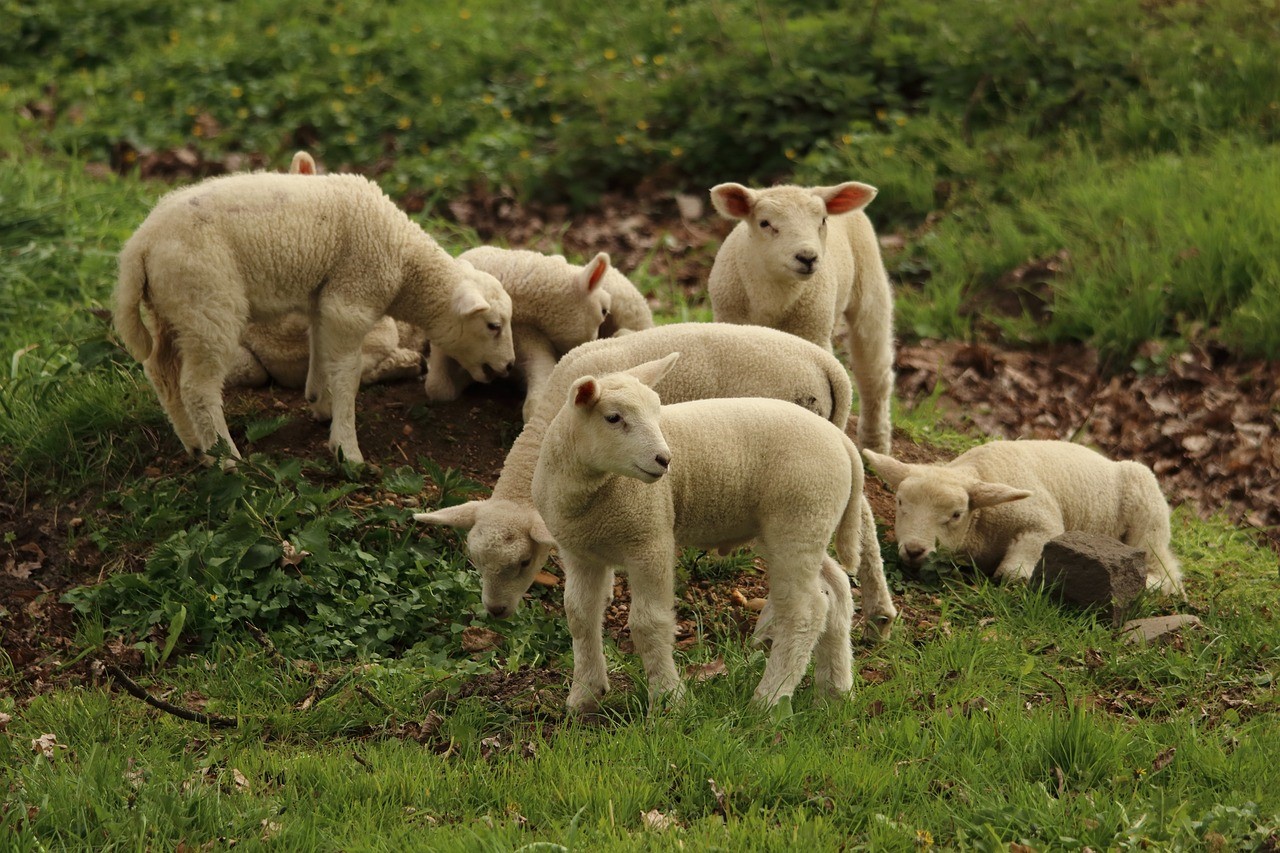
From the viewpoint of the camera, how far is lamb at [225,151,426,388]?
24.1 feet

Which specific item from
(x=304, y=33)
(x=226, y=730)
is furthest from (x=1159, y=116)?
(x=226, y=730)

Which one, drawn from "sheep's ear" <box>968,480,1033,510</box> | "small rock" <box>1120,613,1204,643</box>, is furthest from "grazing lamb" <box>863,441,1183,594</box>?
"small rock" <box>1120,613,1204,643</box>

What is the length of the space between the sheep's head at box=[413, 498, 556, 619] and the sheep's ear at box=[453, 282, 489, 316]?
1367mm

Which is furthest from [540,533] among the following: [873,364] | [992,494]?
[873,364]

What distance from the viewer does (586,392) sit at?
4.55 meters

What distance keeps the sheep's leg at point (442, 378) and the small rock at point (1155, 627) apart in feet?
11.0

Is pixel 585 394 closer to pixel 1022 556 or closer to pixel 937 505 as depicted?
pixel 937 505

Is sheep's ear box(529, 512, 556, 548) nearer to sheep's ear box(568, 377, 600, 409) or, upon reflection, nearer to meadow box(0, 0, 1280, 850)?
meadow box(0, 0, 1280, 850)

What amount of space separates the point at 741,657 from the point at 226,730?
6.31 feet

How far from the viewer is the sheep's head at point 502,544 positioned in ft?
17.4

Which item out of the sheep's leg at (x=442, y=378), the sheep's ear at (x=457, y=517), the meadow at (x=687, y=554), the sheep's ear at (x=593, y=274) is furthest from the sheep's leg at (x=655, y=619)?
the sheep's leg at (x=442, y=378)

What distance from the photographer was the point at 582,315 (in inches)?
281

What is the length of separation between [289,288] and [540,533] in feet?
6.38

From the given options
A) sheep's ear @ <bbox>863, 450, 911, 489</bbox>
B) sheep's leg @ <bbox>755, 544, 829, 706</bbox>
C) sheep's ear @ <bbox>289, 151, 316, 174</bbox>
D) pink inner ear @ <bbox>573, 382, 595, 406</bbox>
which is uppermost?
pink inner ear @ <bbox>573, 382, 595, 406</bbox>
